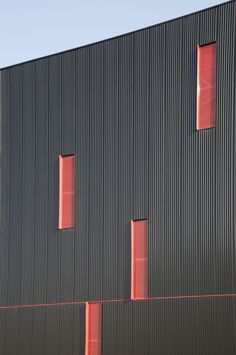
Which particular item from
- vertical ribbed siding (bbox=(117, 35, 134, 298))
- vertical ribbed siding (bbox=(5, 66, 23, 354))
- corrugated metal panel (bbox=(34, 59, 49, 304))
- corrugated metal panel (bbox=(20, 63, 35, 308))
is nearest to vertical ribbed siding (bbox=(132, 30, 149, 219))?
vertical ribbed siding (bbox=(117, 35, 134, 298))

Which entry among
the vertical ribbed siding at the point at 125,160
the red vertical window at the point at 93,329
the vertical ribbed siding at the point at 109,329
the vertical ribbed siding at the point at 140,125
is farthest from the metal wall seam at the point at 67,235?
the vertical ribbed siding at the point at 140,125

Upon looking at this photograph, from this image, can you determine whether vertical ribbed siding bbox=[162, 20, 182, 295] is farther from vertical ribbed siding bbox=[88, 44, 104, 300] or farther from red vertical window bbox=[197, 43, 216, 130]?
vertical ribbed siding bbox=[88, 44, 104, 300]

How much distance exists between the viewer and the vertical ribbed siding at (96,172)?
3350 centimetres

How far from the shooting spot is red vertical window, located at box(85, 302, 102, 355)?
33000 mm

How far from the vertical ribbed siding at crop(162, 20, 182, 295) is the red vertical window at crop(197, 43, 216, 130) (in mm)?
802

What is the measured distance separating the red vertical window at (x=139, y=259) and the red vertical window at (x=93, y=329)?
5.63 ft

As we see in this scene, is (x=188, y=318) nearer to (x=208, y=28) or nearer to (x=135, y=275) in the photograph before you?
(x=135, y=275)

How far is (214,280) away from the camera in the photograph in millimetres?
30250

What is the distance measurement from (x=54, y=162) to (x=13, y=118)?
2.98 m

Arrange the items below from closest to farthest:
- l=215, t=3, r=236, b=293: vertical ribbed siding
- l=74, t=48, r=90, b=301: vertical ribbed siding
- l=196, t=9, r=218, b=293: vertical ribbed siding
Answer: l=215, t=3, r=236, b=293: vertical ribbed siding → l=196, t=9, r=218, b=293: vertical ribbed siding → l=74, t=48, r=90, b=301: vertical ribbed siding

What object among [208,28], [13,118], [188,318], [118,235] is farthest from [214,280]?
[13,118]

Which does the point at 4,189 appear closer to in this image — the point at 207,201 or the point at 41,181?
the point at 41,181

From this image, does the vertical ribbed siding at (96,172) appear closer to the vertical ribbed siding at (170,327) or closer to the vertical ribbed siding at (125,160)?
the vertical ribbed siding at (125,160)

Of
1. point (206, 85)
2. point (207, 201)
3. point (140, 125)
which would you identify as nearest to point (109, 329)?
point (207, 201)
